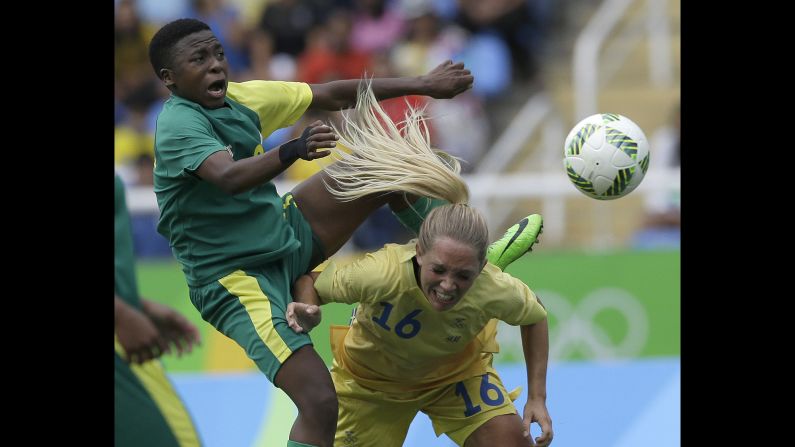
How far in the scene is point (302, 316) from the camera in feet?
16.4

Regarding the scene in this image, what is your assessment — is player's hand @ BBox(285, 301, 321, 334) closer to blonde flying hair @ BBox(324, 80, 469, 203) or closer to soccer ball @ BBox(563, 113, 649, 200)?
blonde flying hair @ BBox(324, 80, 469, 203)

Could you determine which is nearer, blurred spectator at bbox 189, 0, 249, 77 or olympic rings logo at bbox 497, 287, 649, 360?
olympic rings logo at bbox 497, 287, 649, 360

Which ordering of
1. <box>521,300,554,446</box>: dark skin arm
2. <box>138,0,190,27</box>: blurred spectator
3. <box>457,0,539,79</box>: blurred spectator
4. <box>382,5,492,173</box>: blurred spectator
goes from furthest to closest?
<box>138,0,190,27</box>: blurred spectator, <box>457,0,539,79</box>: blurred spectator, <box>382,5,492,173</box>: blurred spectator, <box>521,300,554,446</box>: dark skin arm

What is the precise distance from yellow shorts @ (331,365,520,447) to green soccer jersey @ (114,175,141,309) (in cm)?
102

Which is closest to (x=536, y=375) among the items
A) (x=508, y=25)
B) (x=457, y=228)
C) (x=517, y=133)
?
(x=457, y=228)

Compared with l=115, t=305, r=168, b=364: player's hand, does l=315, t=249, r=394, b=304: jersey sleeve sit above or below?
above

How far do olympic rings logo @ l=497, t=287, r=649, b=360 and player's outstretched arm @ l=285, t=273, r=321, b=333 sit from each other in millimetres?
4325

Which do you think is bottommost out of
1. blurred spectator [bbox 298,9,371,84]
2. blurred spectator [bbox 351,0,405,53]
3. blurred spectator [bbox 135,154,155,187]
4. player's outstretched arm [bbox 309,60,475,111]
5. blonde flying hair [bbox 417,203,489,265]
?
blonde flying hair [bbox 417,203,489,265]

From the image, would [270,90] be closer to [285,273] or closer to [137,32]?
[285,273]

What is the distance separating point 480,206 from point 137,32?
184 inches

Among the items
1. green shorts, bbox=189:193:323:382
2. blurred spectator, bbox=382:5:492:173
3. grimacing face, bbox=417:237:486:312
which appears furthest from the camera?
blurred spectator, bbox=382:5:492:173

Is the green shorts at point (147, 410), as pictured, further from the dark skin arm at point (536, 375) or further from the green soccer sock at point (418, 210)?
the dark skin arm at point (536, 375)

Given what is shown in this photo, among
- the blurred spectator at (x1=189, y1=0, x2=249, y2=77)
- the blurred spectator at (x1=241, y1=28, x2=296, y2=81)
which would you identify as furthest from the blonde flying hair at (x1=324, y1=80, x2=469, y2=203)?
the blurred spectator at (x1=189, y1=0, x2=249, y2=77)

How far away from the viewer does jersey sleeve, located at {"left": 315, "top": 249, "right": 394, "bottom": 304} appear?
16.8ft
